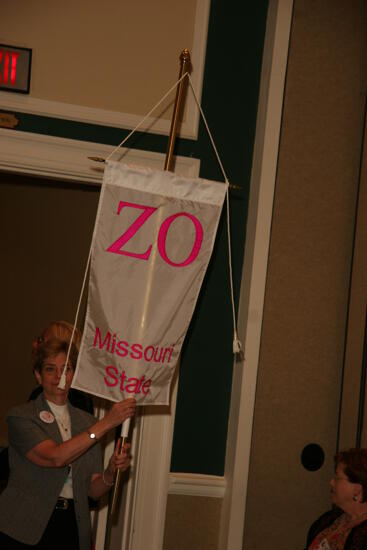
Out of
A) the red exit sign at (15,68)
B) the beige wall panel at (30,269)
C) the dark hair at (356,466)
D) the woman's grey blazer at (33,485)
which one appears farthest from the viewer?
the beige wall panel at (30,269)

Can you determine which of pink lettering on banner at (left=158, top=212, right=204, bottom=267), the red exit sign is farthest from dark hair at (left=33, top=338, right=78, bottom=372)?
the red exit sign

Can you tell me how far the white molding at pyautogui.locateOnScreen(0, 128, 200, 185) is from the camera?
10.8ft

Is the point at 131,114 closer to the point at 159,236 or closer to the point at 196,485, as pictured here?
the point at 159,236

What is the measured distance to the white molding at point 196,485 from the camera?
11.1ft

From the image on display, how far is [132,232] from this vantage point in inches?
117

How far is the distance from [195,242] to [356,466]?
42.5 inches

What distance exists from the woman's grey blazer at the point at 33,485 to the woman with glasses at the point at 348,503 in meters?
0.91

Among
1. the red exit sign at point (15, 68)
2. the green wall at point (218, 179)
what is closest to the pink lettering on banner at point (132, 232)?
the green wall at point (218, 179)

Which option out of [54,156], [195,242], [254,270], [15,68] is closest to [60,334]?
[195,242]

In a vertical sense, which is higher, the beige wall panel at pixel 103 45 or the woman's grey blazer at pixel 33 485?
the beige wall panel at pixel 103 45

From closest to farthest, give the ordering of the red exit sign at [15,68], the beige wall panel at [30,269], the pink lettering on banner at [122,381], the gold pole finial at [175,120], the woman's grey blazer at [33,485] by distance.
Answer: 1. the woman's grey blazer at [33,485]
2. the pink lettering on banner at [122,381]
3. the gold pole finial at [175,120]
4. the red exit sign at [15,68]
5. the beige wall panel at [30,269]

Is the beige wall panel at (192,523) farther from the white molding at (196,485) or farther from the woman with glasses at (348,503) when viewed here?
the woman with glasses at (348,503)

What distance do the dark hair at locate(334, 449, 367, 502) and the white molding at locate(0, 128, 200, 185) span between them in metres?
1.58

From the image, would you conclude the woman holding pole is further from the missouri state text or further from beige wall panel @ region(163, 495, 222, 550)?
beige wall panel @ region(163, 495, 222, 550)
